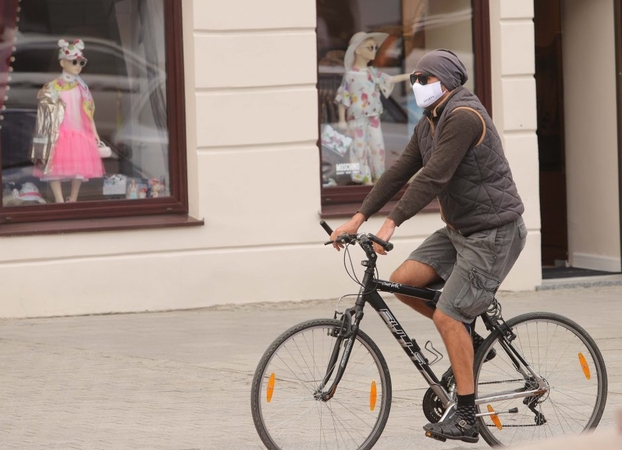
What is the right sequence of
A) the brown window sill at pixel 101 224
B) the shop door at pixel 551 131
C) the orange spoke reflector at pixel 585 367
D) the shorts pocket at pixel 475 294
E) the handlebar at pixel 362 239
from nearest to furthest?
the handlebar at pixel 362 239
the shorts pocket at pixel 475 294
the orange spoke reflector at pixel 585 367
the brown window sill at pixel 101 224
the shop door at pixel 551 131

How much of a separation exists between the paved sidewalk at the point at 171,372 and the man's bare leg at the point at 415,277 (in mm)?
732

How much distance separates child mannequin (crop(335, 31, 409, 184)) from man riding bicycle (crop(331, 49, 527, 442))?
541cm

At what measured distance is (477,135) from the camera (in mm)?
5457

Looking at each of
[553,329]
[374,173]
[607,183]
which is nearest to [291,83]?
[374,173]

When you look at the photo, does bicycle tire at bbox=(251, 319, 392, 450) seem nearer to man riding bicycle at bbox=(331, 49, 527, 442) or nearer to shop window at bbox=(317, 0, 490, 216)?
man riding bicycle at bbox=(331, 49, 527, 442)

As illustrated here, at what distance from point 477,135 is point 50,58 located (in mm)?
5697

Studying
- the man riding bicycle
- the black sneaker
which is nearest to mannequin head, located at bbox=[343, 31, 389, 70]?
the man riding bicycle

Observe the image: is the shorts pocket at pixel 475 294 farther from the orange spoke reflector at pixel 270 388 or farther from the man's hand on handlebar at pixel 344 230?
the orange spoke reflector at pixel 270 388

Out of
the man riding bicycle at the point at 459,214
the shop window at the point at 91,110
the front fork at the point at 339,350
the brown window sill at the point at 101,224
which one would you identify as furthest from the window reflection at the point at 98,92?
the front fork at the point at 339,350

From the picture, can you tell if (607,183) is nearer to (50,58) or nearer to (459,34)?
(459,34)

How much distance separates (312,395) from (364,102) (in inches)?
233

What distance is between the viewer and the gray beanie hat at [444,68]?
5586 mm

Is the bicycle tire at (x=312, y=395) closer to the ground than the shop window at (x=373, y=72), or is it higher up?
closer to the ground

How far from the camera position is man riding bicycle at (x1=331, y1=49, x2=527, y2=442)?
5.43 metres
